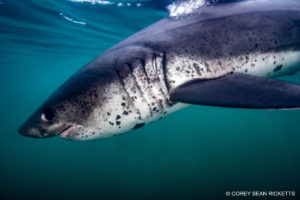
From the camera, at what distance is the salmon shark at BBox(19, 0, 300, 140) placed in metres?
2.45

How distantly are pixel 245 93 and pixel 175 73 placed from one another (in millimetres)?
1070

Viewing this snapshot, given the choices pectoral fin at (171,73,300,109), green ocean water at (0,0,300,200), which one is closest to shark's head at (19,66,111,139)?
pectoral fin at (171,73,300,109)

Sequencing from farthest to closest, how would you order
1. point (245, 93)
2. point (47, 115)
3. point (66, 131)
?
point (66, 131) < point (47, 115) < point (245, 93)

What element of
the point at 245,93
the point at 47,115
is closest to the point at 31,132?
the point at 47,115

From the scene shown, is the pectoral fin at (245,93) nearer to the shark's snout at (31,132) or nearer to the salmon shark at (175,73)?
the salmon shark at (175,73)

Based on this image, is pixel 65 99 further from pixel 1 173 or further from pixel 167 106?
pixel 1 173

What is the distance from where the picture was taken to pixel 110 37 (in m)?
19.0

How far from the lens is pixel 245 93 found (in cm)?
189

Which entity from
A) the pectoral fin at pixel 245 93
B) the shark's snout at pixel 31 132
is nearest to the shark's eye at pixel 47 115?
the shark's snout at pixel 31 132

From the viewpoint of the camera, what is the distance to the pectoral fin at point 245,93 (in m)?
1.63

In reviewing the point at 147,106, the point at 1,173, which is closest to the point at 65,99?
the point at 147,106

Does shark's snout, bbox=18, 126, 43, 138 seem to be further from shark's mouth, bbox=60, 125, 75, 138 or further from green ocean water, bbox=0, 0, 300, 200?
green ocean water, bbox=0, 0, 300, 200

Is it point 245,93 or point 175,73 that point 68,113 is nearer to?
point 175,73

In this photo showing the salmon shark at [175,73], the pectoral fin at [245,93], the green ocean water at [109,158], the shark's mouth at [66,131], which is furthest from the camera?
the green ocean water at [109,158]
